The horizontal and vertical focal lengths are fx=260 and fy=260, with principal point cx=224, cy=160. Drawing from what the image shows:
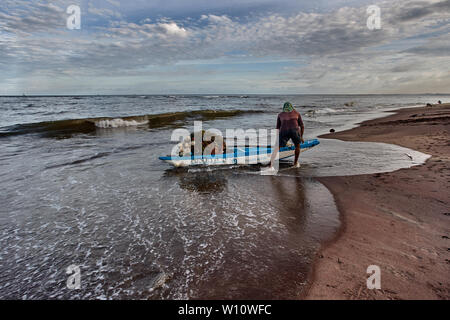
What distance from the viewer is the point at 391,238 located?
437 cm

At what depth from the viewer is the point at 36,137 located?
17.9 metres

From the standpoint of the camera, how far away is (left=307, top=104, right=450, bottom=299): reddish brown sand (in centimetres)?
325

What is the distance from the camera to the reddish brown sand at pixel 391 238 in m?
3.25

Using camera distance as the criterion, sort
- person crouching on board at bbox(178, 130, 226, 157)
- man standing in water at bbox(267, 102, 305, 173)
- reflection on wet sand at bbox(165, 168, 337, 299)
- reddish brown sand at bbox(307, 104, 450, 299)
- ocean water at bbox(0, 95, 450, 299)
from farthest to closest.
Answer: person crouching on board at bbox(178, 130, 226, 157), man standing in water at bbox(267, 102, 305, 173), ocean water at bbox(0, 95, 450, 299), reflection on wet sand at bbox(165, 168, 337, 299), reddish brown sand at bbox(307, 104, 450, 299)

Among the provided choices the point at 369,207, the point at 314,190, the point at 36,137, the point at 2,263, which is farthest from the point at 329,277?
the point at 36,137
